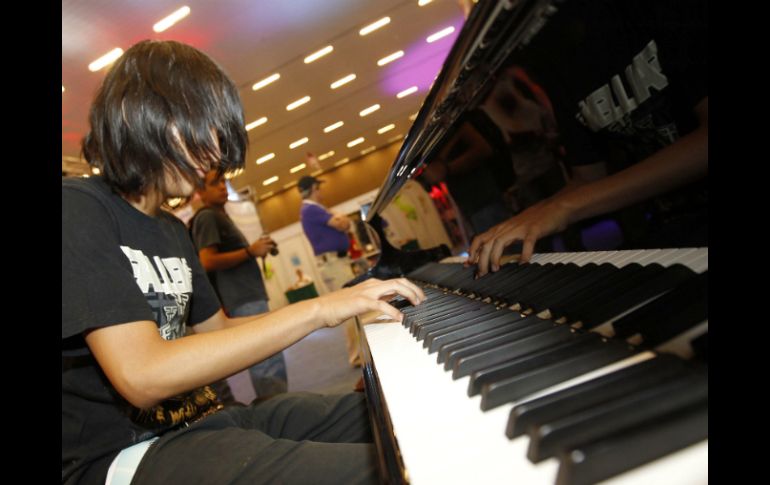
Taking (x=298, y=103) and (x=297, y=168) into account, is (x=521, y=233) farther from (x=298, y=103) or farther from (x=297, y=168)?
(x=297, y=168)

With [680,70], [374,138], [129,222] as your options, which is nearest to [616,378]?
[680,70]

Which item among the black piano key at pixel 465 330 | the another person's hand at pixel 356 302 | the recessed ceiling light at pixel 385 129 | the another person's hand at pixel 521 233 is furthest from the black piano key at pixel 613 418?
the recessed ceiling light at pixel 385 129

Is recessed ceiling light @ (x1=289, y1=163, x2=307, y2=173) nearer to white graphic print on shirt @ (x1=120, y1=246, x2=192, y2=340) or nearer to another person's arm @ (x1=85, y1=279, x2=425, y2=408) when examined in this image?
white graphic print on shirt @ (x1=120, y1=246, x2=192, y2=340)

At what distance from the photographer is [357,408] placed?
133 centimetres

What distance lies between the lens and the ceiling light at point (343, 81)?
1021cm

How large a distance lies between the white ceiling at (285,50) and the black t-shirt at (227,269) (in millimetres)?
3965

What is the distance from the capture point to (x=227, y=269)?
328 centimetres

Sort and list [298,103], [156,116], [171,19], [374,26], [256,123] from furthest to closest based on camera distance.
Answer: [256,123]
[298,103]
[374,26]
[171,19]
[156,116]

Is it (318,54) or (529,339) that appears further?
(318,54)

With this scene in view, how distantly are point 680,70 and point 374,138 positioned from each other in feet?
53.7

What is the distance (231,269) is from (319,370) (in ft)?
6.73

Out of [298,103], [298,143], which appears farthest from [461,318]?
[298,143]

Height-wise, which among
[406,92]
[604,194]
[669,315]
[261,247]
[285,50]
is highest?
[406,92]
